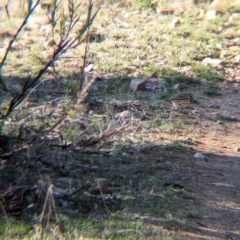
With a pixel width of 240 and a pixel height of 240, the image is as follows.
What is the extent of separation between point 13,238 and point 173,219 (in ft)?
3.18

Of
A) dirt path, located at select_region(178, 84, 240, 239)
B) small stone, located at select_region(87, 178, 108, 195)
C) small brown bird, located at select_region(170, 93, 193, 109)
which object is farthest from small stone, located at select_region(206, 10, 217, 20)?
small stone, located at select_region(87, 178, 108, 195)

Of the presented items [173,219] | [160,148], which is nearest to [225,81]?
[160,148]

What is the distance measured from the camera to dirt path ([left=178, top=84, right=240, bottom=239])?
4363 mm

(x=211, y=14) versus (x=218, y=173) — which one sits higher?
(x=211, y=14)

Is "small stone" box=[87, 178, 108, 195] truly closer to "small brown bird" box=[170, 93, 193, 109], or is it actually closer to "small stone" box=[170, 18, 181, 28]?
"small brown bird" box=[170, 93, 193, 109]

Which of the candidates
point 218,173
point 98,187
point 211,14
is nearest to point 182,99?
point 218,173

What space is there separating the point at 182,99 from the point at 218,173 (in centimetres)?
178

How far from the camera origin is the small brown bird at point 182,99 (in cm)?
685

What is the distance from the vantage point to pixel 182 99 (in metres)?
6.98

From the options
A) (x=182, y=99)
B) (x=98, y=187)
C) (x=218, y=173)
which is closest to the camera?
(x=98, y=187)

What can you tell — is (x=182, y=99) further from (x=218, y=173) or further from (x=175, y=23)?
(x=175, y=23)

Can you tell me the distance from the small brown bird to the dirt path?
0.14 meters

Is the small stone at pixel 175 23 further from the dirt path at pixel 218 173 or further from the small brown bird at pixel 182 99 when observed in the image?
the small brown bird at pixel 182 99

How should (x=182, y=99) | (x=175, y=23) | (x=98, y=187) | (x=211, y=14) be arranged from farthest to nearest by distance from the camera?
(x=211, y=14) < (x=175, y=23) < (x=182, y=99) < (x=98, y=187)
